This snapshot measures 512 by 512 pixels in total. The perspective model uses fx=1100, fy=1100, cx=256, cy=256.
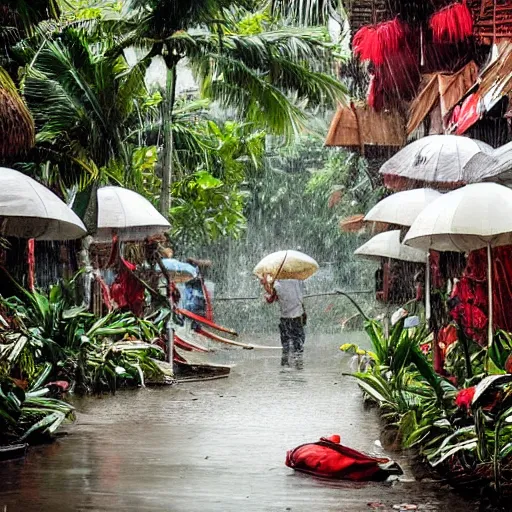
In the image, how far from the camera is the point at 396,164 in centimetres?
1498

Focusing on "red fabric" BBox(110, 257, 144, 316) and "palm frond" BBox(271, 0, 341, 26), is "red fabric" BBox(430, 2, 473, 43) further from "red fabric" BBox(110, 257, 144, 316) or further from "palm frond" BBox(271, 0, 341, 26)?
"red fabric" BBox(110, 257, 144, 316)

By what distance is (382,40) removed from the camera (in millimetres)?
17703

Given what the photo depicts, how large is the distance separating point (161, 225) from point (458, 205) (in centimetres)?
807

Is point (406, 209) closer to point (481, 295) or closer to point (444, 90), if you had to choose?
point (444, 90)

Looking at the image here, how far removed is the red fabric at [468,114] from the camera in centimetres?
1454

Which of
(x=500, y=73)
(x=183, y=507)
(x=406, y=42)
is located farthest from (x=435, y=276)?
(x=183, y=507)

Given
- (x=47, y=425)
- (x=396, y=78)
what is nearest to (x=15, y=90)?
(x=47, y=425)

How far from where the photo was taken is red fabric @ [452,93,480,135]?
47.7 feet

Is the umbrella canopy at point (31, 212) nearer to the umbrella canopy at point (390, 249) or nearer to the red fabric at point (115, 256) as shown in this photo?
the red fabric at point (115, 256)

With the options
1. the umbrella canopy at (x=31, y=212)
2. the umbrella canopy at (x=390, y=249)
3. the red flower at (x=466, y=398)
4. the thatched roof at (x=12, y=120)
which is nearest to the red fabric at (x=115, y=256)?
the umbrella canopy at (x=31, y=212)

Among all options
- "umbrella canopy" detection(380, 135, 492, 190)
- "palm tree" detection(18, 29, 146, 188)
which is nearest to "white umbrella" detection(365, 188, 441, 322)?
"umbrella canopy" detection(380, 135, 492, 190)

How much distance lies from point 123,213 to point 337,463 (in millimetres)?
10097

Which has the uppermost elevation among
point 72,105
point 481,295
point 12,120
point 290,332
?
point 72,105

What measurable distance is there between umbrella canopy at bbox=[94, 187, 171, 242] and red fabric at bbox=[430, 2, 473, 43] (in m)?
5.35
